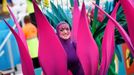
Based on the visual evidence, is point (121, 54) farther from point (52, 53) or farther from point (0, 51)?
point (52, 53)

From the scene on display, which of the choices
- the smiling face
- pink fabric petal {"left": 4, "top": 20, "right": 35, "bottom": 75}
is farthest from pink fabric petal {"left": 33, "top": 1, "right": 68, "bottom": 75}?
the smiling face

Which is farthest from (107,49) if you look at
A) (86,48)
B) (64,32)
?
(64,32)

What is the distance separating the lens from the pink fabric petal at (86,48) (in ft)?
0.99

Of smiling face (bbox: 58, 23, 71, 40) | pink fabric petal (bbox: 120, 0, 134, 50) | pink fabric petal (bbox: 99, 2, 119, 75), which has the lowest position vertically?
smiling face (bbox: 58, 23, 71, 40)

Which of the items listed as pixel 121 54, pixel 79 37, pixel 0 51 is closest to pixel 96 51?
pixel 79 37

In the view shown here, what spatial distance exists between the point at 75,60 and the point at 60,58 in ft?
0.19

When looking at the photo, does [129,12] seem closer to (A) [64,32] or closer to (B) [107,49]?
(B) [107,49]

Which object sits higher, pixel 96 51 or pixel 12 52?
pixel 96 51

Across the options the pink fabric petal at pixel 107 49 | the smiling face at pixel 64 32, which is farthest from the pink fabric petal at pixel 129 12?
the smiling face at pixel 64 32

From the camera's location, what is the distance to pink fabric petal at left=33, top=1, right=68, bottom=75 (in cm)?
28

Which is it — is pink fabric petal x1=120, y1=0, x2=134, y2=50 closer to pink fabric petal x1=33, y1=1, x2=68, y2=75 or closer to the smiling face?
pink fabric petal x1=33, y1=1, x2=68, y2=75

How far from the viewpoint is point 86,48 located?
31cm

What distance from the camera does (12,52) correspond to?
66.2 inches

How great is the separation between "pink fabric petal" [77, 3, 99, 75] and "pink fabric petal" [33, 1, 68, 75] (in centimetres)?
2
